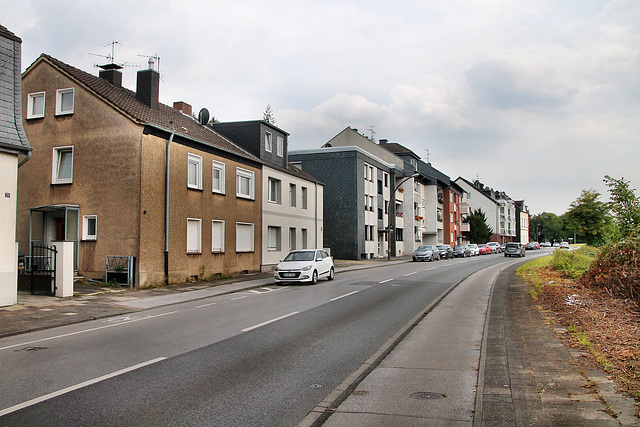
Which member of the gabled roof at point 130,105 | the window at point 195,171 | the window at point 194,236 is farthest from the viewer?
the window at point 195,171

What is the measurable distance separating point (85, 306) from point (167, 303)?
2216 millimetres

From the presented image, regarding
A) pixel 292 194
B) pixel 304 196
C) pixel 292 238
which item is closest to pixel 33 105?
pixel 292 194

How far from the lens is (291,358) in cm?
772

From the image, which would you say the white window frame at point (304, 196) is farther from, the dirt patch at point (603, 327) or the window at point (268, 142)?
the dirt patch at point (603, 327)

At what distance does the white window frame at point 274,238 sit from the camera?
29694mm

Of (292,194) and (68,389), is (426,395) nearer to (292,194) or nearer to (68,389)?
(68,389)

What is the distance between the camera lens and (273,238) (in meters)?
30.3

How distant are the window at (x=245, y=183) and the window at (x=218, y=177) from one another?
1.46 metres

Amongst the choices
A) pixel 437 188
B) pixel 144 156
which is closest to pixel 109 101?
pixel 144 156

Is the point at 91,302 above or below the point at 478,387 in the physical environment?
above

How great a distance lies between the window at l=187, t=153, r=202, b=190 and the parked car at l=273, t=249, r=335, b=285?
5063 mm

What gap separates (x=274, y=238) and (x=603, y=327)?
74.1 ft

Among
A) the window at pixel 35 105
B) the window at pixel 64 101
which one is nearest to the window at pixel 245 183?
the window at pixel 64 101

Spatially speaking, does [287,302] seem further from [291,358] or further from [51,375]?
[51,375]
